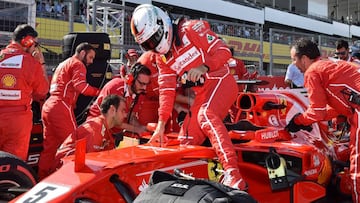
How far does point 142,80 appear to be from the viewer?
17.0 feet

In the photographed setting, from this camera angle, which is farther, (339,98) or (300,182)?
(339,98)

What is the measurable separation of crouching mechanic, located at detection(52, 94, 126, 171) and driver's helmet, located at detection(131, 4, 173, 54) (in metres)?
0.67

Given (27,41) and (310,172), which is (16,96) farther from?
(310,172)

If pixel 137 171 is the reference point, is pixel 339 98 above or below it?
above

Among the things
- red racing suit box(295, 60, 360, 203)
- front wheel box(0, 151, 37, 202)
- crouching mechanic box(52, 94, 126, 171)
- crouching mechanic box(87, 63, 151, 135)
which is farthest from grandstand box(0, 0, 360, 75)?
front wheel box(0, 151, 37, 202)

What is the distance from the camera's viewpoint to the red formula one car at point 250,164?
2703mm

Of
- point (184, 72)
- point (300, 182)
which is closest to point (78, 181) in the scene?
point (184, 72)

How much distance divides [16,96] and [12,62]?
36 centimetres

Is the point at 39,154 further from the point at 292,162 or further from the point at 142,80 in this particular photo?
the point at 292,162

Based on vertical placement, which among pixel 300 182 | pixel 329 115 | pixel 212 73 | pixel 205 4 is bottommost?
pixel 300 182

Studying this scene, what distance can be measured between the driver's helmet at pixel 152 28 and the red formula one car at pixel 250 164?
A: 0.79 m

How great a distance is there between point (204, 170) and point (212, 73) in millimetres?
854

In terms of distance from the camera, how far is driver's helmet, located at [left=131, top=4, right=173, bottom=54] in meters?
3.74

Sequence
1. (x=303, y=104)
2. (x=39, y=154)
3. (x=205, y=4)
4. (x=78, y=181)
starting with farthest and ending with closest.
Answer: (x=205, y=4) → (x=39, y=154) → (x=303, y=104) → (x=78, y=181)
